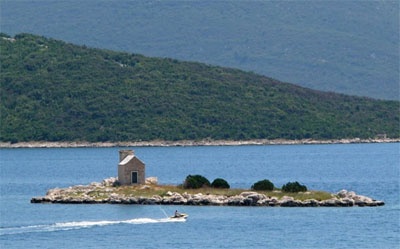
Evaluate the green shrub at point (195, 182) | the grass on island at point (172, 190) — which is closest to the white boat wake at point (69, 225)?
the grass on island at point (172, 190)

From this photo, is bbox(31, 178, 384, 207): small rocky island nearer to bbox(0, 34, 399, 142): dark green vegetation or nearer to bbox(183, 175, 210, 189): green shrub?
bbox(183, 175, 210, 189): green shrub

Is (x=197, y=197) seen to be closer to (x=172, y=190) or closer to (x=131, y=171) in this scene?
(x=172, y=190)

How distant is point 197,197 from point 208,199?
1.95 feet

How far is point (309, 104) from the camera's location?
192m

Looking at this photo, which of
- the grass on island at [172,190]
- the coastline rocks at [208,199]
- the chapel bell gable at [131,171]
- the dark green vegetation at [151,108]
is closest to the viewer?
the coastline rocks at [208,199]

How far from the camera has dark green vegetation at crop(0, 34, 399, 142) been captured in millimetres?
173375

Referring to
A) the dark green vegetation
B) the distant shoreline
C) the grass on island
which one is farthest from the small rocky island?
the dark green vegetation

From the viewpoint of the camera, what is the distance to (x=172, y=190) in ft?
239

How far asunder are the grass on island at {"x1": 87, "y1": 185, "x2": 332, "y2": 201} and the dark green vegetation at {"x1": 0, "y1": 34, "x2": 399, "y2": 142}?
3783 inches

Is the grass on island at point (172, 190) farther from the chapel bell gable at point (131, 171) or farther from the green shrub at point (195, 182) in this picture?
the chapel bell gable at point (131, 171)

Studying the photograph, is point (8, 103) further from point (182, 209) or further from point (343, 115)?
point (182, 209)

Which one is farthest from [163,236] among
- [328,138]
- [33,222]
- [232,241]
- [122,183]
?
[328,138]

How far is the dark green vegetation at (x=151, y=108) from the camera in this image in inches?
6826

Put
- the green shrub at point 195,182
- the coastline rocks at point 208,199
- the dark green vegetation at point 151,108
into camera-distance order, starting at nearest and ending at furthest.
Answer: the coastline rocks at point 208,199 < the green shrub at point 195,182 < the dark green vegetation at point 151,108
